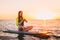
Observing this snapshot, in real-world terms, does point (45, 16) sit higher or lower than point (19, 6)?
lower

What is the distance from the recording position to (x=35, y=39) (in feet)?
4.28

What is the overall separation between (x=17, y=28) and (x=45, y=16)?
11.9 inches

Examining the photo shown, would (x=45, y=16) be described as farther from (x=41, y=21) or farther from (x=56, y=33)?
(x=56, y=33)

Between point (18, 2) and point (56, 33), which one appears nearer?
point (56, 33)

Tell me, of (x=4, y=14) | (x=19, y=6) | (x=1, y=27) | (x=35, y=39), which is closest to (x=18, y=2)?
(x=19, y=6)

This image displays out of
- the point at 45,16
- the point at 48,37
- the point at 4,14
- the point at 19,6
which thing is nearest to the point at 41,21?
the point at 45,16

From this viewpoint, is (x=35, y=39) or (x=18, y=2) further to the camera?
(x=18, y=2)

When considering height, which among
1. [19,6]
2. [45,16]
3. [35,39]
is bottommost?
[35,39]

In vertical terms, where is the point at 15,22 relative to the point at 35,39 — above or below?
above

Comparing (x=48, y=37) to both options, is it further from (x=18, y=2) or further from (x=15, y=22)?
(x=18, y=2)

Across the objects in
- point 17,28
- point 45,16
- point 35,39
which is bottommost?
point 35,39

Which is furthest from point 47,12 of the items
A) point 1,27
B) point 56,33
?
point 1,27

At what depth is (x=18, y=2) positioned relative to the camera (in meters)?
1.41

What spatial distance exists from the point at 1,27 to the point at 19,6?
0.28m
